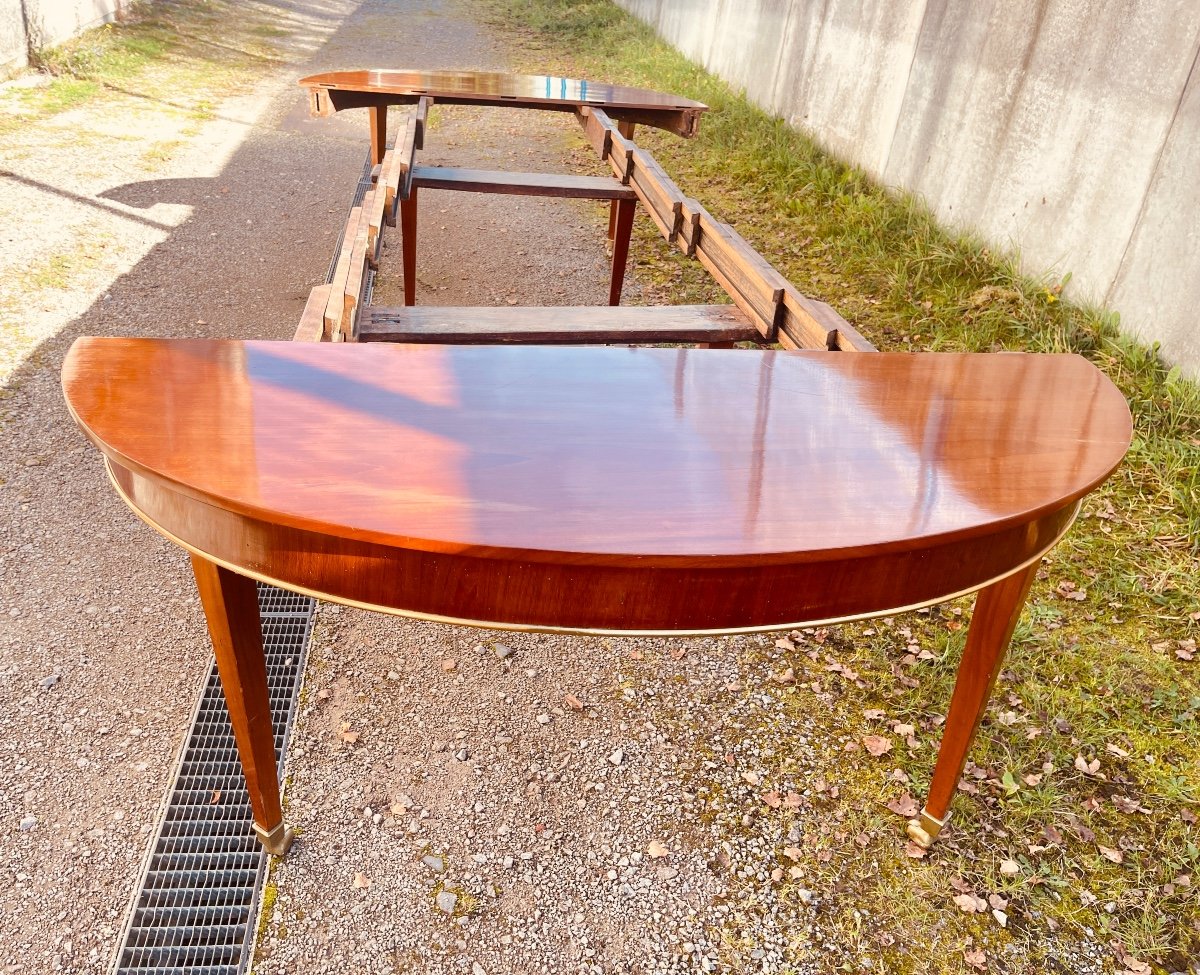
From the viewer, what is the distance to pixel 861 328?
4930mm

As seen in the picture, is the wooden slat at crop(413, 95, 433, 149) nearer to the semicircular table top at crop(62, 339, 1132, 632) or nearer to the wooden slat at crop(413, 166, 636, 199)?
the wooden slat at crop(413, 166, 636, 199)

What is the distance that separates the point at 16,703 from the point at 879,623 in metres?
2.65

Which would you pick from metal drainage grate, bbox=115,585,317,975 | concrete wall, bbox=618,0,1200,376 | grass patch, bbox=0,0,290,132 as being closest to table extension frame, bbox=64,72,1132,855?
metal drainage grate, bbox=115,585,317,975

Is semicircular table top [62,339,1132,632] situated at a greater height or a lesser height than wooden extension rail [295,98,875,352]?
greater

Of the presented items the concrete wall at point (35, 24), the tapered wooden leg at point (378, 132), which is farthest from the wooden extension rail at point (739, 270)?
the concrete wall at point (35, 24)

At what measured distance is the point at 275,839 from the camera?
2035 millimetres

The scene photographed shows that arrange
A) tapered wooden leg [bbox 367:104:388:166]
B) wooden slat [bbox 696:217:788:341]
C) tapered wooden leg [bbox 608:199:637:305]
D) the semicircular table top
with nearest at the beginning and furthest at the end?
the semicircular table top < wooden slat [bbox 696:217:788:341] < tapered wooden leg [bbox 608:199:637:305] < tapered wooden leg [bbox 367:104:388:166]

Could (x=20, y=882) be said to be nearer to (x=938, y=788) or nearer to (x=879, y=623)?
(x=938, y=788)

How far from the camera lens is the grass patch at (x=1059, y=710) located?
6.87 ft

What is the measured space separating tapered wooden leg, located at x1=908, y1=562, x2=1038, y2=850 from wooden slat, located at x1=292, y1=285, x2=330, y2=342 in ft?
5.19

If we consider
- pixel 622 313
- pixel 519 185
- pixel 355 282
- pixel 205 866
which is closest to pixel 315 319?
pixel 355 282

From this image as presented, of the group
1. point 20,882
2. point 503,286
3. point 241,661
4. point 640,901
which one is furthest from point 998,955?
point 503,286

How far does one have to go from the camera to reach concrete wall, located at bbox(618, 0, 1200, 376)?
392 cm

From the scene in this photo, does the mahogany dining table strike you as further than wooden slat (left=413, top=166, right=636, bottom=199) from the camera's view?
No
